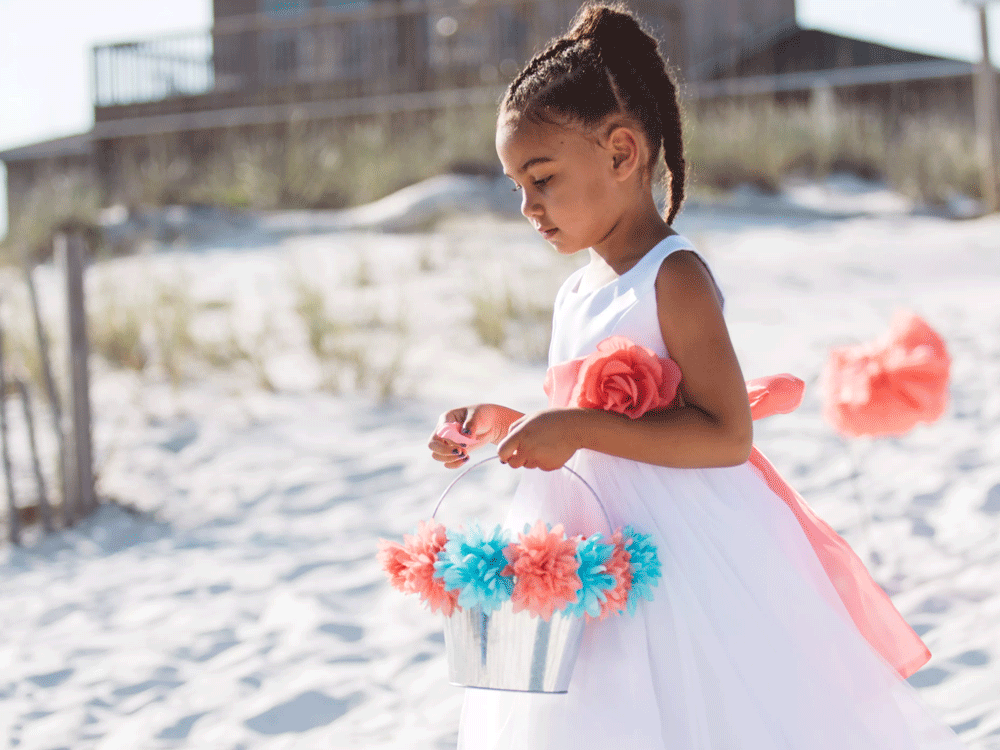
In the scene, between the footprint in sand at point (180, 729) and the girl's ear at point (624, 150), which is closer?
the girl's ear at point (624, 150)

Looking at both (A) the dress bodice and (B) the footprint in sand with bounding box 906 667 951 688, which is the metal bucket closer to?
(A) the dress bodice

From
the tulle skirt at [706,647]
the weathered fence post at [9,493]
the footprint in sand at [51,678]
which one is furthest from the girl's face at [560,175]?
the weathered fence post at [9,493]

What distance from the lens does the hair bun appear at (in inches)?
56.2

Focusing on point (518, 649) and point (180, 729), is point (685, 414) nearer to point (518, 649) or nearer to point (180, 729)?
point (518, 649)

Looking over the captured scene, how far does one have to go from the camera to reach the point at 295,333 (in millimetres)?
6559

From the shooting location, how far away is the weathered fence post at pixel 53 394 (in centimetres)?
412

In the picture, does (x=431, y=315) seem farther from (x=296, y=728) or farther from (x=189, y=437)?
(x=296, y=728)

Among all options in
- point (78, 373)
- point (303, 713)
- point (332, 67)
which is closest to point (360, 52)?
point (332, 67)

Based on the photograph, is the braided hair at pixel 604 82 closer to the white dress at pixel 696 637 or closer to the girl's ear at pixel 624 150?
the girl's ear at pixel 624 150

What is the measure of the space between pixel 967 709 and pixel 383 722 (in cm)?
138

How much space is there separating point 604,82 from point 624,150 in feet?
0.33

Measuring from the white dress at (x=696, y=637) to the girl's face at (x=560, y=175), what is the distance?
107 mm

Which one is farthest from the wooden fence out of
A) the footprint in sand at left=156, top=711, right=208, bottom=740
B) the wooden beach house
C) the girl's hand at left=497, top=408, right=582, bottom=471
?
the wooden beach house

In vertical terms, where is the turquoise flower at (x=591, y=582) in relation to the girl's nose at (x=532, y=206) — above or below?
below
